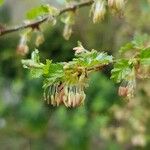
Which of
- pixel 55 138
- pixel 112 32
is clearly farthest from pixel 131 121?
pixel 112 32

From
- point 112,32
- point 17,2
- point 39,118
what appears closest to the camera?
point 39,118

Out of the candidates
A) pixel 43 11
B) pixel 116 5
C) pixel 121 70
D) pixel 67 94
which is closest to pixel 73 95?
pixel 67 94

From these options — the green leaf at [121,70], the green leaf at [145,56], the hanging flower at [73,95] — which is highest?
the green leaf at [145,56]

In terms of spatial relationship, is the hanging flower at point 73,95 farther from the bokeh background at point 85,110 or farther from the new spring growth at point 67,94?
the bokeh background at point 85,110

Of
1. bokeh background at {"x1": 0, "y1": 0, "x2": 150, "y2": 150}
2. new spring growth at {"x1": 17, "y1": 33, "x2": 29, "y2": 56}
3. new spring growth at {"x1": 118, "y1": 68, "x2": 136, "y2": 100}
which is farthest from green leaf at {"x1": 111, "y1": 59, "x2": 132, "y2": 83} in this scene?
bokeh background at {"x1": 0, "y1": 0, "x2": 150, "y2": 150}

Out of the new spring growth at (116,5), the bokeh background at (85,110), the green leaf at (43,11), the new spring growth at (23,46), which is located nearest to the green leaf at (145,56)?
the new spring growth at (116,5)

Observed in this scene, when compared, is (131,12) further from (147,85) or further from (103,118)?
(103,118)

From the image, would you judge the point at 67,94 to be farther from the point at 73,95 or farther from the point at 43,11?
the point at 43,11
